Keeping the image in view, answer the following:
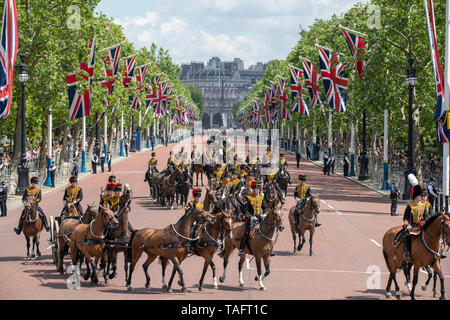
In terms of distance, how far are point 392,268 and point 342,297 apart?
1.48m

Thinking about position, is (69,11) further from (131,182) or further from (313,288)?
(313,288)

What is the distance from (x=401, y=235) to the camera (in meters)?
15.8

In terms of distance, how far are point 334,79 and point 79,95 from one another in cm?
1628

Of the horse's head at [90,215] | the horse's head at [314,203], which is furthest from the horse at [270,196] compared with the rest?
the horse's head at [90,215]

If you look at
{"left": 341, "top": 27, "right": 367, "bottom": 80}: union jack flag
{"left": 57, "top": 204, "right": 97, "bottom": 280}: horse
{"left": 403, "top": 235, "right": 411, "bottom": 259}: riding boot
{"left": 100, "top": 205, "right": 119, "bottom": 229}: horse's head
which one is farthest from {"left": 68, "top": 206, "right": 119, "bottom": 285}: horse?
{"left": 341, "top": 27, "right": 367, "bottom": 80}: union jack flag

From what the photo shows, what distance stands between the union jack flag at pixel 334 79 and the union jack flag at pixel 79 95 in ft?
49.2

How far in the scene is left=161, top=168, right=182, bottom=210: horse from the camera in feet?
102

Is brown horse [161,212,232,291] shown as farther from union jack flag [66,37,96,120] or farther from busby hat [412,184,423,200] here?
union jack flag [66,37,96,120]

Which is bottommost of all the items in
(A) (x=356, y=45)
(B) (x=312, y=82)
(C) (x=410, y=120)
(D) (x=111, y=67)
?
(C) (x=410, y=120)

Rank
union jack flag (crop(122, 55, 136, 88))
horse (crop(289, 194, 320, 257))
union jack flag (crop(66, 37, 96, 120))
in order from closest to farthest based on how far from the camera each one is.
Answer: horse (crop(289, 194, 320, 257))
union jack flag (crop(66, 37, 96, 120))
union jack flag (crop(122, 55, 136, 88))

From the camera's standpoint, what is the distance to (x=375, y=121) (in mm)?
52406

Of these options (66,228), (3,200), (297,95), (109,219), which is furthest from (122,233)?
(297,95)

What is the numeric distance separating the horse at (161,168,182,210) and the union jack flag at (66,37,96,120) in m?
11.0

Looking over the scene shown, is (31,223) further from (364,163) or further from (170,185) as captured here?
(364,163)
